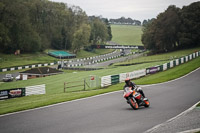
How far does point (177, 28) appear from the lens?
82.2 m

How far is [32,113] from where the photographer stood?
15156 millimetres

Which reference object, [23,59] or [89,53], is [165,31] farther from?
[23,59]

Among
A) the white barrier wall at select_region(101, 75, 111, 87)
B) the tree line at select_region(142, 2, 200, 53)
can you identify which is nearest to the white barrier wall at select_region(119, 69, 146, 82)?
the white barrier wall at select_region(101, 75, 111, 87)

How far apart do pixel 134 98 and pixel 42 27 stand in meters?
93.4

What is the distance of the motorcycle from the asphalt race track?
378mm

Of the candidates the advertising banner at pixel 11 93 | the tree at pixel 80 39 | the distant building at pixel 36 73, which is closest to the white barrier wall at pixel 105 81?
the advertising banner at pixel 11 93

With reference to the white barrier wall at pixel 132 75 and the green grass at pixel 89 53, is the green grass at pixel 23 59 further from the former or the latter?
the white barrier wall at pixel 132 75

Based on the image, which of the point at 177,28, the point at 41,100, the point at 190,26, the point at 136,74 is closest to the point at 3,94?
the point at 41,100

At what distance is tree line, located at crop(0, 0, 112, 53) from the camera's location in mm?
80625

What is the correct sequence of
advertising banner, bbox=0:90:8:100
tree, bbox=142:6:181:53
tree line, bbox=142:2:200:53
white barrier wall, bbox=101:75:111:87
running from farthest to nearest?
tree, bbox=142:6:181:53, tree line, bbox=142:2:200:53, white barrier wall, bbox=101:75:111:87, advertising banner, bbox=0:90:8:100

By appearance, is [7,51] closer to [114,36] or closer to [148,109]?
[148,109]

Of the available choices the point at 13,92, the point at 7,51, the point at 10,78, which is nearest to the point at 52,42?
the point at 7,51

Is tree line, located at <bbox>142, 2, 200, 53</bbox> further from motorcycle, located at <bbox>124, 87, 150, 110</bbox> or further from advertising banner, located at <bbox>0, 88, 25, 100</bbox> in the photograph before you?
motorcycle, located at <bbox>124, 87, 150, 110</bbox>

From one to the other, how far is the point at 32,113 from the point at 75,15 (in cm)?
10394
